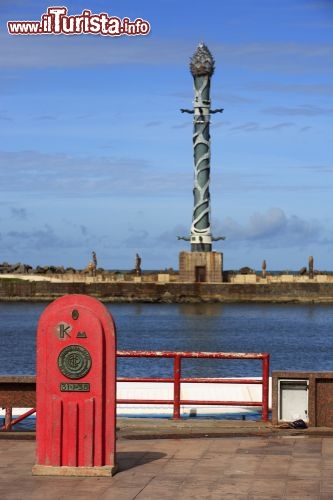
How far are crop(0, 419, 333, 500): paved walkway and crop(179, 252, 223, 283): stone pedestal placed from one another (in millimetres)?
77395

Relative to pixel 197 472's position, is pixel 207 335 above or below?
above

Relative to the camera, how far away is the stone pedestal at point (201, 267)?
9069 cm

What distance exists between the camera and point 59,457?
10.4 meters

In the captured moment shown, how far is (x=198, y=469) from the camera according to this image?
10.7 m

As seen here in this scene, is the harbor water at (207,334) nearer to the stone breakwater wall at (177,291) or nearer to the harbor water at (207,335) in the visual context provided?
the harbor water at (207,335)

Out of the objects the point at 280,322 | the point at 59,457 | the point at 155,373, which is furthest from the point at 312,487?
the point at 280,322

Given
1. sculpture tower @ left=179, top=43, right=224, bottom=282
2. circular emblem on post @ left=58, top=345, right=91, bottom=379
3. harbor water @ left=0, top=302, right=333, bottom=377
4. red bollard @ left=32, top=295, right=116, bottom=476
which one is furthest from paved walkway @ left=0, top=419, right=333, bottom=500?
sculpture tower @ left=179, top=43, right=224, bottom=282

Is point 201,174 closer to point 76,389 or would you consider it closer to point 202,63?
point 202,63

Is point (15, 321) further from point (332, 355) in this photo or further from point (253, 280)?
point (332, 355)

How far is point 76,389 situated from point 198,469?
1395mm

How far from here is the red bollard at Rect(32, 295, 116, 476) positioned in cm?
1032

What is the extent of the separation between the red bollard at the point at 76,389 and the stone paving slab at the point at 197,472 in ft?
0.65

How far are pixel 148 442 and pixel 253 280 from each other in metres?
91.2

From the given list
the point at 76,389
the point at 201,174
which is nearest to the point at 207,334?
the point at 201,174
